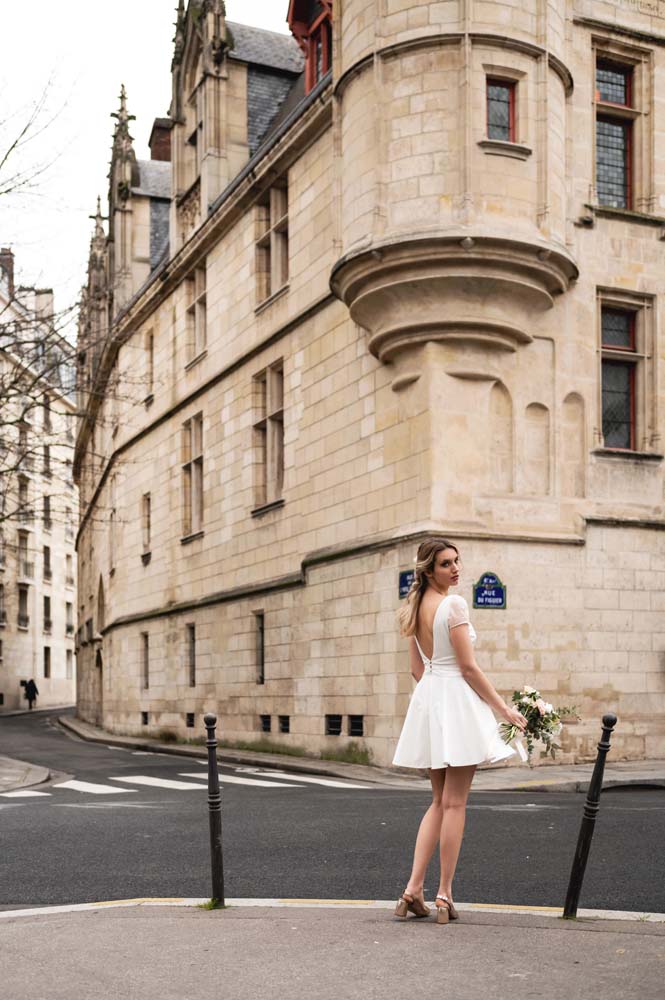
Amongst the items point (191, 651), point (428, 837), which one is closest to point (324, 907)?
point (428, 837)

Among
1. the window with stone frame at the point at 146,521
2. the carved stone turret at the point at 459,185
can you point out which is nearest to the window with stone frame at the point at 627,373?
the carved stone turret at the point at 459,185

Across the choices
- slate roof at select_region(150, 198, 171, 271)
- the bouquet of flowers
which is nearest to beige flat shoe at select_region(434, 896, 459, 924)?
the bouquet of flowers

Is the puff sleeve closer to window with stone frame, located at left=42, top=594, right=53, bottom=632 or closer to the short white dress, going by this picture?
the short white dress

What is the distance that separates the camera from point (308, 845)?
9.69 metres

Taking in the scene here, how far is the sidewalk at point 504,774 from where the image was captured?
15.3m

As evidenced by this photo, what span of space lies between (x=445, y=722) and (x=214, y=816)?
4.29 ft

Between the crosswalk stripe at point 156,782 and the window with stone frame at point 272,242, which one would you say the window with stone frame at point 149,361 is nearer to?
the window with stone frame at point 272,242

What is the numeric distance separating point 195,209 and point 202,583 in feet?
26.9

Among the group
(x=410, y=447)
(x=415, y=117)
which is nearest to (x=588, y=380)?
(x=410, y=447)

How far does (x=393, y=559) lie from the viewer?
18328mm

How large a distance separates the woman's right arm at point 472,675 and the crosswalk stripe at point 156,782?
10.2 metres

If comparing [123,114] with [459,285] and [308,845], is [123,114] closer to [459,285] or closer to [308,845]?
[459,285]

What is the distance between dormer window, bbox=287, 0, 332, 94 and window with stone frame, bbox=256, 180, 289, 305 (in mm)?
2021

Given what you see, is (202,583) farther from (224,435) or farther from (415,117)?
(415,117)
